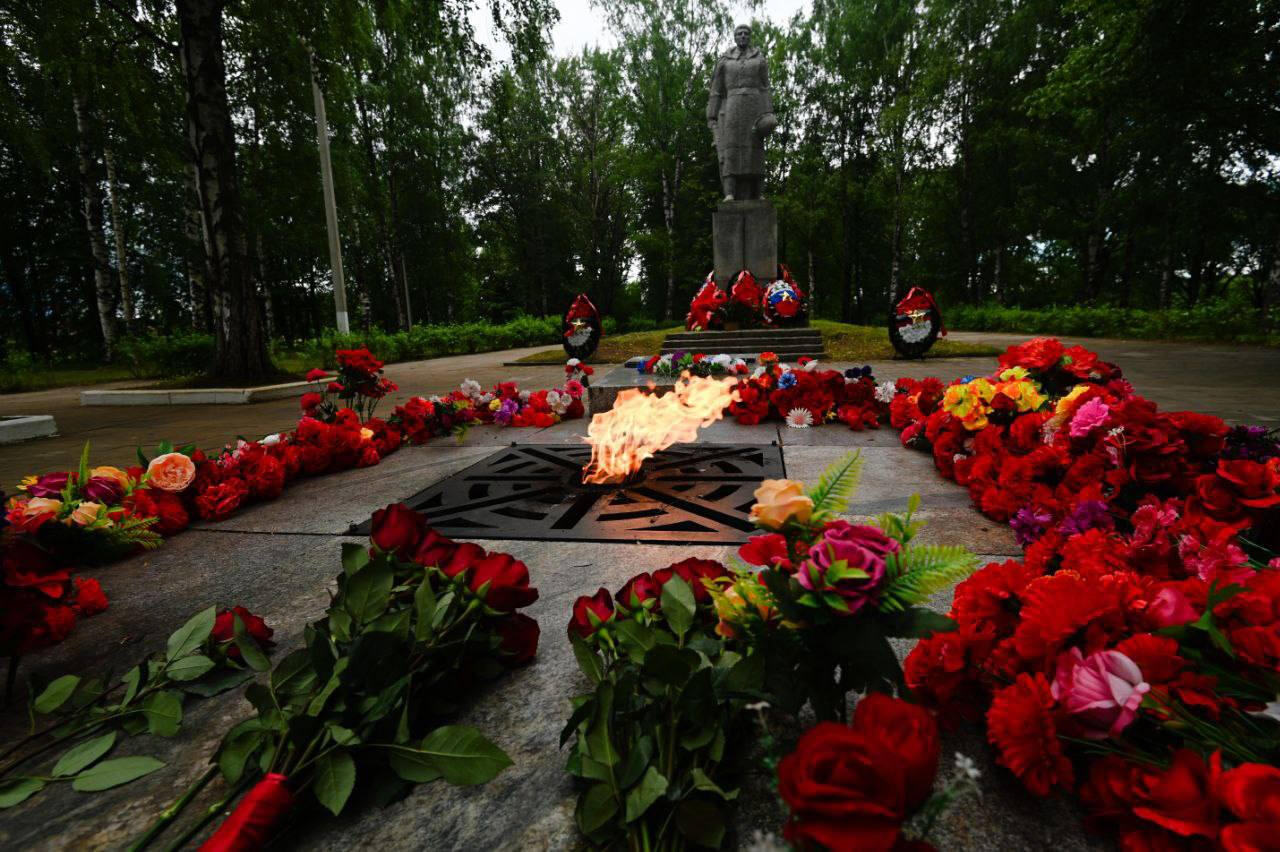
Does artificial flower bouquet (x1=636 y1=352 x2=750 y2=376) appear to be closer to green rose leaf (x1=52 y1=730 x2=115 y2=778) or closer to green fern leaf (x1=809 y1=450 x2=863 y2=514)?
green fern leaf (x1=809 y1=450 x2=863 y2=514)

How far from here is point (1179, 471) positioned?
1.65 m

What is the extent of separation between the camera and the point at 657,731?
0.86 metres

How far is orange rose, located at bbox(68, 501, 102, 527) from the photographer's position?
1.95m

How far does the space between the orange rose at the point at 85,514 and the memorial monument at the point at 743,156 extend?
32.9ft

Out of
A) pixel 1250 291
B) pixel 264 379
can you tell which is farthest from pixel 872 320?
pixel 264 379

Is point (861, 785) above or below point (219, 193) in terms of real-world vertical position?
below

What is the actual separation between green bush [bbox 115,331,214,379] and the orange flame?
973 cm

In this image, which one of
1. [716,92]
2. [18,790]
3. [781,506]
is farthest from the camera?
[716,92]

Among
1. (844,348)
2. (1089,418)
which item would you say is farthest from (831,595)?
(844,348)

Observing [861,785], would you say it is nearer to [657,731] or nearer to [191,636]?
[657,731]

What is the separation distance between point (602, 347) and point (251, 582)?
9.55 metres

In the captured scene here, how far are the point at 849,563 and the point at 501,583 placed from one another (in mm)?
748

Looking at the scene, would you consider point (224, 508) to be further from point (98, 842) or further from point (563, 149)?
point (563, 149)

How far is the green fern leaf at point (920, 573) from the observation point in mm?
719
